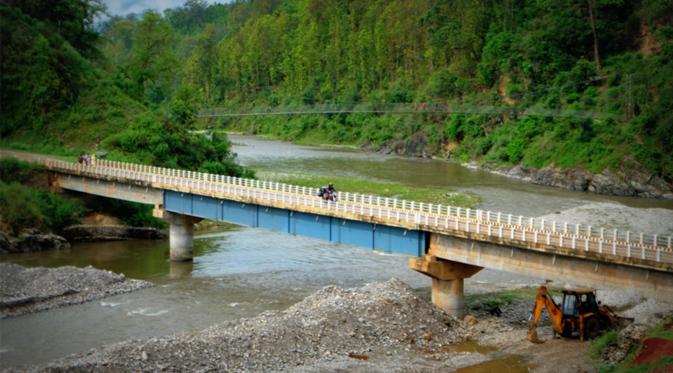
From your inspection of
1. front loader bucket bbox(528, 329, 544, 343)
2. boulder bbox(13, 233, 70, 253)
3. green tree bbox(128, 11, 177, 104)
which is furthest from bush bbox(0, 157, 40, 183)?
front loader bucket bbox(528, 329, 544, 343)

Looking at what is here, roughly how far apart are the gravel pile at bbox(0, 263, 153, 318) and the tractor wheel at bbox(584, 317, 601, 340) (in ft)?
88.4

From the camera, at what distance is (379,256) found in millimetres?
59688

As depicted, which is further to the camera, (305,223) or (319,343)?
(305,223)

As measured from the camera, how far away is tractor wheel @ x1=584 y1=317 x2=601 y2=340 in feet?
120

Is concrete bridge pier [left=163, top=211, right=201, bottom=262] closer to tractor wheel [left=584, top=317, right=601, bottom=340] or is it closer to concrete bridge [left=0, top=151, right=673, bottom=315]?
concrete bridge [left=0, top=151, right=673, bottom=315]

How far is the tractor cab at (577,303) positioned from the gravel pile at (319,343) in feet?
17.0

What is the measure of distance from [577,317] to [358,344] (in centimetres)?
989

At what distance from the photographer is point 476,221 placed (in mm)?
43000

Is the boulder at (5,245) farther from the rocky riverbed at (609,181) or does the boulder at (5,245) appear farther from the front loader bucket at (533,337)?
the rocky riverbed at (609,181)

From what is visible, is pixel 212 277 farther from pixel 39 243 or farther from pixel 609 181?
pixel 609 181

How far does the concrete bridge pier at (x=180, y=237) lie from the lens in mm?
60125

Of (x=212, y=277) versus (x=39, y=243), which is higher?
(x=39, y=243)

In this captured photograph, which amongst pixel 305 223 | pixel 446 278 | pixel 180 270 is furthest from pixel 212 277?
pixel 446 278

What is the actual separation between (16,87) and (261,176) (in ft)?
98.9
